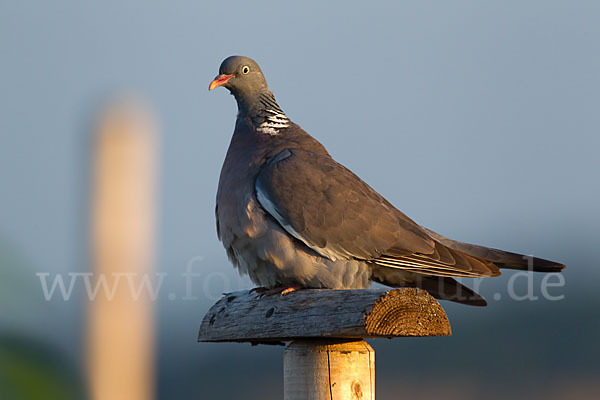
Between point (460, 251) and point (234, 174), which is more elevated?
point (234, 174)

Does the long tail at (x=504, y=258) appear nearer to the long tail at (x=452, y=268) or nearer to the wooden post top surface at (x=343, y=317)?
the long tail at (x=452, y=268)

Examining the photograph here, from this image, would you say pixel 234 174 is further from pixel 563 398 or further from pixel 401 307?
pixel 563 398

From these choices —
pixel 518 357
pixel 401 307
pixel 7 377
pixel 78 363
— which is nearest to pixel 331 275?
pixel 401 307

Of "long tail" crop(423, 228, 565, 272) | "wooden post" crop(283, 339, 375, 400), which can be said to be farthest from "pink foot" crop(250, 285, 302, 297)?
"long tail" crop(423, 228, 565, 272)

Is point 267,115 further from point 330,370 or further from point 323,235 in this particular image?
point 330,370

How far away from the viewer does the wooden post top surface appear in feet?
12.2

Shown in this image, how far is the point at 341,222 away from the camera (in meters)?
5.11

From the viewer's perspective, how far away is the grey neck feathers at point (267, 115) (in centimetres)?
571

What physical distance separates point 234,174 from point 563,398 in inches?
233

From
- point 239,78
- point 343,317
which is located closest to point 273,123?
point 239,78

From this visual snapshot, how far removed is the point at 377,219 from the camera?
5.22 m

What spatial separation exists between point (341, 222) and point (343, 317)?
140 centimetres

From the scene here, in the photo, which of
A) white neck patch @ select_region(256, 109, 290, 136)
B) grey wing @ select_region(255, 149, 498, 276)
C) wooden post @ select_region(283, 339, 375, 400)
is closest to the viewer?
wooden post @ select_region(283, 339, 375, 400)

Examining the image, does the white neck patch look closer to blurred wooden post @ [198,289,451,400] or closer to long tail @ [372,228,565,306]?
long tail @ [372,228,565,306]
